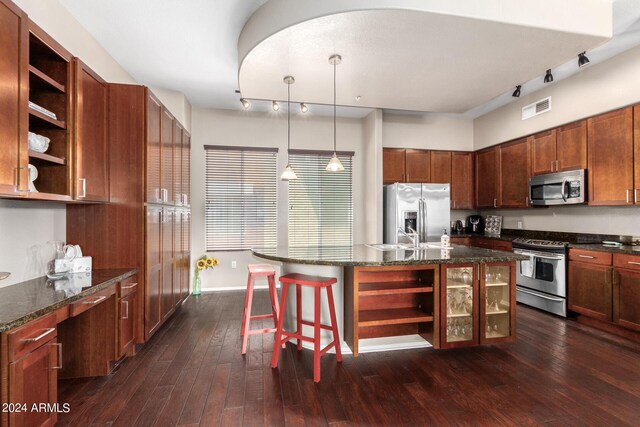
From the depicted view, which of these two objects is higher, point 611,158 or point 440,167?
point 440,167

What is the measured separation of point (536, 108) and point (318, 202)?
3.64 metres

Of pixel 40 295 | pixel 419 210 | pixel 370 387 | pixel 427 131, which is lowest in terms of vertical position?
pixel 370 387

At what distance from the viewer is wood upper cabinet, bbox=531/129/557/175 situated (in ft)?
13.6

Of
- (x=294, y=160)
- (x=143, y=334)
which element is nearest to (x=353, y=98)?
(x=294, y=160)

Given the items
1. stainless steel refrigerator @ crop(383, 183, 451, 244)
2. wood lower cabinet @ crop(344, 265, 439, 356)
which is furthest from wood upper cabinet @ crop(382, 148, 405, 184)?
wood lower cabinet @ crop(344, 265, 439, 356)

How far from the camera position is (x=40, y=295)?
6.11 feet

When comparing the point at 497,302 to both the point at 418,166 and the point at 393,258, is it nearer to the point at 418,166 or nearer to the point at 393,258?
the point at 393,258

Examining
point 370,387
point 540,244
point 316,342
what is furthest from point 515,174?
point 316,342

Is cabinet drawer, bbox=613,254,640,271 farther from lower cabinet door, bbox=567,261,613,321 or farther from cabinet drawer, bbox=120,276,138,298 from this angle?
cabinet drawer, bbox=120,276,138,298

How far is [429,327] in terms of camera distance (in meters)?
2.66

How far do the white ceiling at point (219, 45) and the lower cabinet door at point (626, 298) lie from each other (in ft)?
7.61

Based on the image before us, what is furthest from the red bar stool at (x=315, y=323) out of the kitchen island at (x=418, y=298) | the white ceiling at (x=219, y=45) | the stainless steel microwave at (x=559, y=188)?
the stainless steel microwave at (x=559, y=188)

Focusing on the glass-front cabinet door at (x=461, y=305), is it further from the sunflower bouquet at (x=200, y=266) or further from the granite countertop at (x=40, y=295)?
the sunflower bouquet at (x=200, y=266)

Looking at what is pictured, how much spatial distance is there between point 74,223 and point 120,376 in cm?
139
